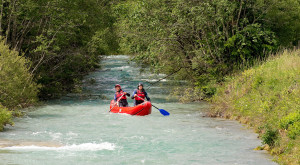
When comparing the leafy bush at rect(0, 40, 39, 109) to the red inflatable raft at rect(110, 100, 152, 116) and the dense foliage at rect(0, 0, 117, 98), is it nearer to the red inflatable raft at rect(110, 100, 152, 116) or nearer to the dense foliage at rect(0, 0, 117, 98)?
the dense foliage at rect(0, 0, 117, 98)

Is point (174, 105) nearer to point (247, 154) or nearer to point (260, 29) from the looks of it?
point (260, 29)

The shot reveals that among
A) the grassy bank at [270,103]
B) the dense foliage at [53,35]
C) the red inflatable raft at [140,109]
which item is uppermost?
the dense foliage at [53,35]

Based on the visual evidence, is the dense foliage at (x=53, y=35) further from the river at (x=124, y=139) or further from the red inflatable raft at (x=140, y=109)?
the red inflatable raft at (x=140, y=109)

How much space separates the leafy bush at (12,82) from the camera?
51.5ft

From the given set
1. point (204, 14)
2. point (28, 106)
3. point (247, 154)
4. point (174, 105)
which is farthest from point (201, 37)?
point (247, 154)

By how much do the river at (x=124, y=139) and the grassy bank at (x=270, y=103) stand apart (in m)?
0.42

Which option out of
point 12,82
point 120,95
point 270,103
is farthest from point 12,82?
point 270,103

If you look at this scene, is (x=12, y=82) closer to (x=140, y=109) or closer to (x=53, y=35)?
(x=140, y=109)

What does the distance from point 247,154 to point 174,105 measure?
382 inches

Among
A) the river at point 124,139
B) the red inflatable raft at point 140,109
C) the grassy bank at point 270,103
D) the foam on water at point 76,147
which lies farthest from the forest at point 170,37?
the foam on water at point 76,147

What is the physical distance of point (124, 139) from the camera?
1254 cm

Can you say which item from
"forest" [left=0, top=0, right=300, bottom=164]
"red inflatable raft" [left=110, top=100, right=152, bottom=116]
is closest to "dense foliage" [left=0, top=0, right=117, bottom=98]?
"forest" [left=0, top=0, right=300, bottom=164]

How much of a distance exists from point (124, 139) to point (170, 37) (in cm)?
835

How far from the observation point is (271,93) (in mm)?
13914
